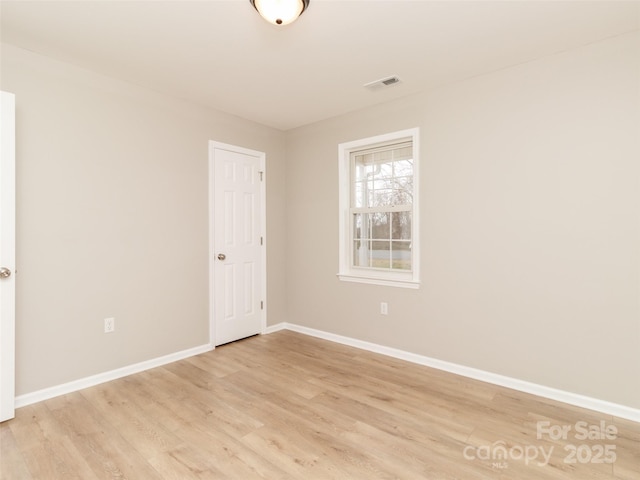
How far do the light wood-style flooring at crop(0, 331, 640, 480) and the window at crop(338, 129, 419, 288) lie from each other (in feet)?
3.52

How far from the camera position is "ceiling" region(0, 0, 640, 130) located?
2078 mm

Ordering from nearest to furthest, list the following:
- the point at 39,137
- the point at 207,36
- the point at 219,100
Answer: the point at 207,36 < the point at 39,137 < the point at 219,100

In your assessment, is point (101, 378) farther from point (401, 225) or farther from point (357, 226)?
point (401, 225)

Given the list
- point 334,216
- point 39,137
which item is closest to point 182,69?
point 39,137

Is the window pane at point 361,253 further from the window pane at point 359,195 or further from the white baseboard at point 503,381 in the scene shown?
the white baseboard at point 503,381

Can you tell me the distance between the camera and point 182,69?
280 cm

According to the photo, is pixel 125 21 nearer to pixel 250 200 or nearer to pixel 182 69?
pixel 182 69

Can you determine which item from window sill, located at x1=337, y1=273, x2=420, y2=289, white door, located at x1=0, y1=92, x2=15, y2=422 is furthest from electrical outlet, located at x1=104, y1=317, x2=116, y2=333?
window sill, located at x1=337, y1=273, x2=420, y2=289

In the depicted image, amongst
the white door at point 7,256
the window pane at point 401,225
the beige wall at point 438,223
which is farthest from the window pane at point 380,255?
the white door at point 7,256

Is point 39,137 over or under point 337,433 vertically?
over

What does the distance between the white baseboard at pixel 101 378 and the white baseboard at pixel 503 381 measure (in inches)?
60.9

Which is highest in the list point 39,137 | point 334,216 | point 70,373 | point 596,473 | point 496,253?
point 39,137

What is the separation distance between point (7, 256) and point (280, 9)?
241 cm

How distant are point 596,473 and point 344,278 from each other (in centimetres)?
255
